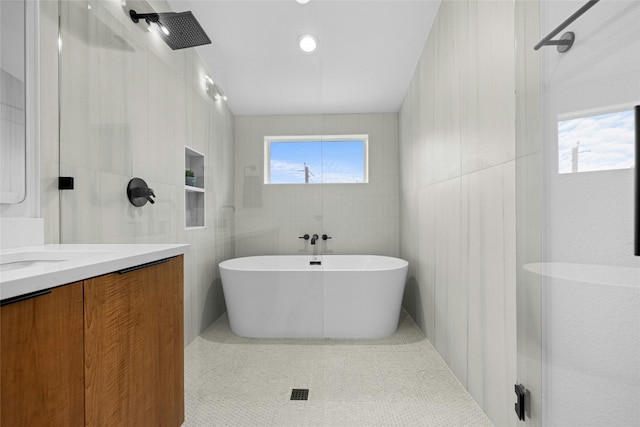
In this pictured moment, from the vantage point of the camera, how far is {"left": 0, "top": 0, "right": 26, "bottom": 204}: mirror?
127cm

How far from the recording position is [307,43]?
204 cm

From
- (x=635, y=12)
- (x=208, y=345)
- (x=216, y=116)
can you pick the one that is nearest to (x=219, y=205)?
(x=216, y=116)

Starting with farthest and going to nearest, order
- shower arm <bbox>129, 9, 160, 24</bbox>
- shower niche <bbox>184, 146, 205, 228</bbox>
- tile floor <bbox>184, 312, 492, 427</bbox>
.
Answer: shower niche <bbox>184, 146, 205, 228</bbox>, shower arm <bbox>129, 9, 160, 24</bbox>, tile floor <bbox>184, 312, 492, 427</bbox>

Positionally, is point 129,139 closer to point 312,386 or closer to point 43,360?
point 43,360

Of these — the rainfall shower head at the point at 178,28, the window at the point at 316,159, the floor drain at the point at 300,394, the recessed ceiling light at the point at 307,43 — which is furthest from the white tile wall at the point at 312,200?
the floor drain at the point at 300,394

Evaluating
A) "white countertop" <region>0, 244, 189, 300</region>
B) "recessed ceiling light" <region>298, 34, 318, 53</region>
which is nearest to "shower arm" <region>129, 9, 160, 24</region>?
"recessed ceiling light" <region>298, 34, 318, 53</region>

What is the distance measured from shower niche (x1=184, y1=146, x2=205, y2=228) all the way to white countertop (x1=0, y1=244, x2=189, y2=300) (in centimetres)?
56

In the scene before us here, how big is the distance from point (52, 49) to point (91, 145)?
45cm

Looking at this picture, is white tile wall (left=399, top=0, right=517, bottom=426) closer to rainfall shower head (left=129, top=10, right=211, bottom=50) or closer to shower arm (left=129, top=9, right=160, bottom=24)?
rainfall shower head (left=129, top=10, right=211, bottom=50)

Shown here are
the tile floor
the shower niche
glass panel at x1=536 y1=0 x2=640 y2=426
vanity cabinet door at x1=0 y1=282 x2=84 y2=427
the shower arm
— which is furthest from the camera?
the shower niche

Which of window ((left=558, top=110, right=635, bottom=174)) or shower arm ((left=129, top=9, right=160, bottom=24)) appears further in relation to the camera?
shower arm ((left=129, top=9, right=160, bottom=24))

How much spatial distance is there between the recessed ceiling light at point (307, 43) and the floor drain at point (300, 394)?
6.95 ft

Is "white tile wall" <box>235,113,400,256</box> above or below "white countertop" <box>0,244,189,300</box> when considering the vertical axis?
above

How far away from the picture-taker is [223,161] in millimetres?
1956
